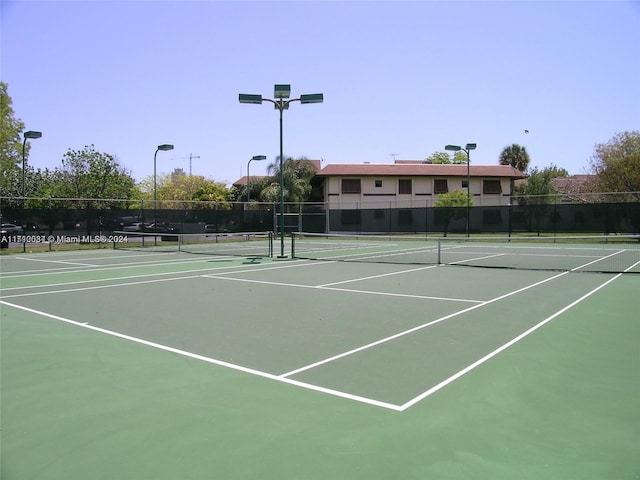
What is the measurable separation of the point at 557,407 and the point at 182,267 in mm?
14268

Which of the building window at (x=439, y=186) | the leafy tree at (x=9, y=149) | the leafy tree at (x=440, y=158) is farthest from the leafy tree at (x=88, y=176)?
the leafy tree at (x=440, y=158)

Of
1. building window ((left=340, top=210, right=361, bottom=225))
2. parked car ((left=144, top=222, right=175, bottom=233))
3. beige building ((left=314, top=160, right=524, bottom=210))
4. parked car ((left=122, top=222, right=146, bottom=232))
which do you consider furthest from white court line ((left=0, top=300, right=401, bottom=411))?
beige building ((left=314, top=160, right=524, bottom=210))

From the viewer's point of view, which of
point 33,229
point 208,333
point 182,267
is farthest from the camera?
point 33,229

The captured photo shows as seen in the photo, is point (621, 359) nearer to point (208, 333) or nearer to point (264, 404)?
point (264, 404)

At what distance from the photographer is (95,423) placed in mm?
4133

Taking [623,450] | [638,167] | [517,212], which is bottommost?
[623,450]

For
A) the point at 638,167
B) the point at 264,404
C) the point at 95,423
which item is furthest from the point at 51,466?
the point at 638,167

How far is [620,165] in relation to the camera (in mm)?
38062

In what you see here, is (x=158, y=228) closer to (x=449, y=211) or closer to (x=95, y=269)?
(x=95, y=269)

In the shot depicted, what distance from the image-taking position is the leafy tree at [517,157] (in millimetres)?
83500

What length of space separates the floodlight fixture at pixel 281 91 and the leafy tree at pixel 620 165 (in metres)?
26.8

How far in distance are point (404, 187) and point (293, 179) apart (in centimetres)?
1243

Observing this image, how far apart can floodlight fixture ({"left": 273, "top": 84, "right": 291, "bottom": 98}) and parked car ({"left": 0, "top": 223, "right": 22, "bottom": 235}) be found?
13587 millimetres

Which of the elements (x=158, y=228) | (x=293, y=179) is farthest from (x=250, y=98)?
(x=293, y=179)
